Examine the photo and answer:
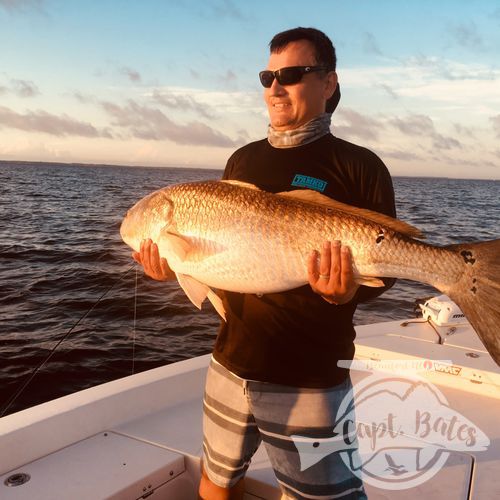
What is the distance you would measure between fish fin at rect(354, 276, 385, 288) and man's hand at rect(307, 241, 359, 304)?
29mm

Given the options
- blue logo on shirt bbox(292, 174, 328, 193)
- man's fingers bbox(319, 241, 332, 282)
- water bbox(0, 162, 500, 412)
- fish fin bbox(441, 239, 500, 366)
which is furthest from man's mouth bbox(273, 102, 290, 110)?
water bbox(0, 162, 500, 412)

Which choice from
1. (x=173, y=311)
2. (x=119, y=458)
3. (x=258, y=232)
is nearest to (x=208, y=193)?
(x=258, y=232)

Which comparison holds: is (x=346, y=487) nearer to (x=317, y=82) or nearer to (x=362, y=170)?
(x=362, y=170)

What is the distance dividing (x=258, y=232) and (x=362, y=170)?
725 millimetres

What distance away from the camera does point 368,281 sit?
299cm

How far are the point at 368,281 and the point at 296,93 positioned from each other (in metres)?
1.20

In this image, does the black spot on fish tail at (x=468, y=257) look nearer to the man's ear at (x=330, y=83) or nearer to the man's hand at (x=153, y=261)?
the man's ear at (x=330, y=83)

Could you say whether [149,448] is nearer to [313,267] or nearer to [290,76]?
[313,267]

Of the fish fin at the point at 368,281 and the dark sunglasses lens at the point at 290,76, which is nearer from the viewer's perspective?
the fish fin at the point at 368,281

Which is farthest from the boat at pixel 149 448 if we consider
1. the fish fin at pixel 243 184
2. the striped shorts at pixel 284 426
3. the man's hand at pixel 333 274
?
the fish fin at pixel 243 184

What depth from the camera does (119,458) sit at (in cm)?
409

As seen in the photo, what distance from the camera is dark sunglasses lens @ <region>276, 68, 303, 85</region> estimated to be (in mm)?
3168

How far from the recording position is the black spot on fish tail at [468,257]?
9.34 ft

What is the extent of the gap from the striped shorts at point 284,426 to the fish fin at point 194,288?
0.50 m
